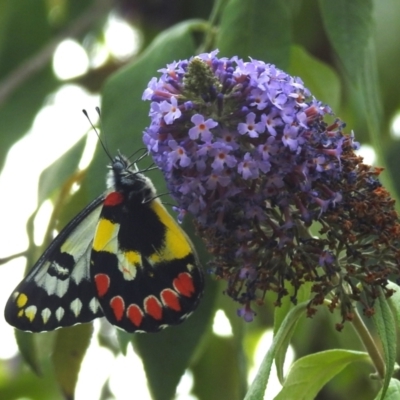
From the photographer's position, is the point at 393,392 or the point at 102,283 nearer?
the point at 393,392

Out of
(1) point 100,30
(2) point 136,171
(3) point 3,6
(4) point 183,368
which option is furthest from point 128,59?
(4) point 183,368

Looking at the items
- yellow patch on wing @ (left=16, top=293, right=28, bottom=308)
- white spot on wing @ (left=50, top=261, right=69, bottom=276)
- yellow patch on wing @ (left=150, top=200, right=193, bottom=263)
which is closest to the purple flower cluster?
yellow patch on wing @ (left=150, top=200, right=193, bottom=263)

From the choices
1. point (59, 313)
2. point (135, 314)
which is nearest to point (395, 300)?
point (135, 314)

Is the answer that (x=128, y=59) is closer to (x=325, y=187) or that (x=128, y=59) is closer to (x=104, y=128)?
(x=104, y=128)

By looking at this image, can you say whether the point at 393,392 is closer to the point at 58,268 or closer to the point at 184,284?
the point at 184,284

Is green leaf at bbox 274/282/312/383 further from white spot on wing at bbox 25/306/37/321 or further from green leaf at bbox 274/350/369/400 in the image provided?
white spot on wing at bbox 25/306/37/321

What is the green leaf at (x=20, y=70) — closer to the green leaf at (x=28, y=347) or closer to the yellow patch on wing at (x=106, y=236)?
the green leaf at (x=28, y=347)

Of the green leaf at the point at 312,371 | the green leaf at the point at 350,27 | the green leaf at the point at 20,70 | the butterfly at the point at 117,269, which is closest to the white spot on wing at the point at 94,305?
the butterfly at the point at 117,269
